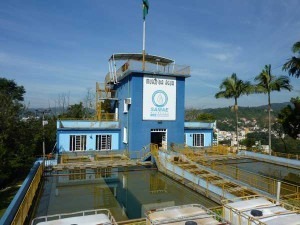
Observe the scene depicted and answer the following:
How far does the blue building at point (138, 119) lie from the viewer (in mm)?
28422

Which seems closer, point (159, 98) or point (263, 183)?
point (263, 183)

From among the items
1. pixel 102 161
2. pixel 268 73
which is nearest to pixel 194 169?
pixel 102 161

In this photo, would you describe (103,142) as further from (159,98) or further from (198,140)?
(198,140)

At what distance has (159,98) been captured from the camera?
29.3 meters

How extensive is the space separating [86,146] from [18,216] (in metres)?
19.1

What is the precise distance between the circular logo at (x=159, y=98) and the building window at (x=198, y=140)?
24.8ft

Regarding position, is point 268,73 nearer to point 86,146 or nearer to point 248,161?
point 248,161

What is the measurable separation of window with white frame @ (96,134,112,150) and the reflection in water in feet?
20.3

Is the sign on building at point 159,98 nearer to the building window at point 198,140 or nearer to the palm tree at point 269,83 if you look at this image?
the building window at point 198,140

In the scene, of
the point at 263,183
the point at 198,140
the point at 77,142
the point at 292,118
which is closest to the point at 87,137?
the point at 77,142

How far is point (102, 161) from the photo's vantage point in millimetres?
25047

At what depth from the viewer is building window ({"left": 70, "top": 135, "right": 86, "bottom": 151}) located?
2904 centimetres

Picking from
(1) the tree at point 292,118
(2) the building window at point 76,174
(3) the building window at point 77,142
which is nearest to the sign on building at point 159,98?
(3) the building window at point 77,142

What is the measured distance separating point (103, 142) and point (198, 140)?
1257 cm
